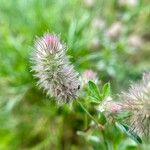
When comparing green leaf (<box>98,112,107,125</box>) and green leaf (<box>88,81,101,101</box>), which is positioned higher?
green leaf (<box>88,81,101,101</box>)

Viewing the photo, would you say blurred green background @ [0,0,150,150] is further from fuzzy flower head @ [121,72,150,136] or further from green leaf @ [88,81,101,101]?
fuzzy flower head @ [121,72,150,136]

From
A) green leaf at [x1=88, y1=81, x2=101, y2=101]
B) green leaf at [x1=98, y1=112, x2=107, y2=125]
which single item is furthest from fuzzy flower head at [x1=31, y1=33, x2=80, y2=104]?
green leaf at [x1=98, y1=112, x2=107, y2=125]

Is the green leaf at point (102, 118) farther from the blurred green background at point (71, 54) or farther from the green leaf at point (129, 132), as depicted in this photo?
the blurred green background at point (71, 54)

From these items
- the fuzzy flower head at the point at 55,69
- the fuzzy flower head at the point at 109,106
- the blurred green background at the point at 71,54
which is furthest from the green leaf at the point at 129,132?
the blurred green background at the point at 71,54

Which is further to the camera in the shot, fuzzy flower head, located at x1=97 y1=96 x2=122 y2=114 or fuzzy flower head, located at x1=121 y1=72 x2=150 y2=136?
fuzzy flower head, located at x1=97 y1=96 x2=122 y2=114

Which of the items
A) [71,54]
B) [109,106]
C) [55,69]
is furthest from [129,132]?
[71,54]

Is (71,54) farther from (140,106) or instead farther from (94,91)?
(140,106)

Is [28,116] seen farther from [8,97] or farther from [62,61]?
[62,61]
